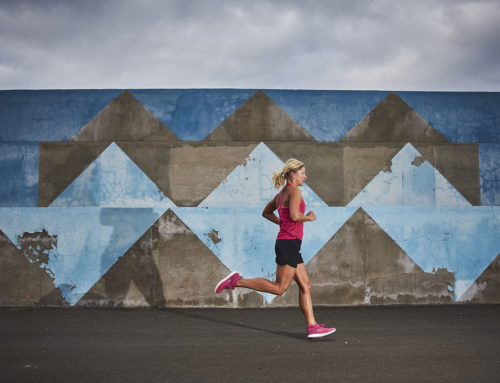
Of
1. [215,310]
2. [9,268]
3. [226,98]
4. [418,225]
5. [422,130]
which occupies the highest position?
[226,98]

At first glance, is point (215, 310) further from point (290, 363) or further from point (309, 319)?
point (290, 363)

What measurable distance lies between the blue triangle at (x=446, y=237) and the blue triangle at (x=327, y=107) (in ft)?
4.96

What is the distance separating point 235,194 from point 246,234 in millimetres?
694

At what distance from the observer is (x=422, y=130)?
25.8 feet

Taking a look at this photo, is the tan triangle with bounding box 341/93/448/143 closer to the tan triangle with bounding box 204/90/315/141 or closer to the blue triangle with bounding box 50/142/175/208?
the tan triangle with bounding box 204/90/315/141

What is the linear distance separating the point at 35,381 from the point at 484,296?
6917 mm

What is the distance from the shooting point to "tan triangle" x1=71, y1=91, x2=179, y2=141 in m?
7.67

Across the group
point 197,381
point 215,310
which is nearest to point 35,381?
point 197,381

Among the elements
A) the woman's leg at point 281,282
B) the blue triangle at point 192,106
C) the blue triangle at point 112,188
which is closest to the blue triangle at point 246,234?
the blue triangle at point 112,188

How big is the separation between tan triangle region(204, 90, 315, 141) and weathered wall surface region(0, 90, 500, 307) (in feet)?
0.08

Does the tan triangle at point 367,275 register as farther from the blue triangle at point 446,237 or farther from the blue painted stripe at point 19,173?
the blue painted stripe at point 19,173

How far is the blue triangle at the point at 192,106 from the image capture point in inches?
305

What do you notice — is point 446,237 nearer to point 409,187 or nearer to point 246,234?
point 409,187

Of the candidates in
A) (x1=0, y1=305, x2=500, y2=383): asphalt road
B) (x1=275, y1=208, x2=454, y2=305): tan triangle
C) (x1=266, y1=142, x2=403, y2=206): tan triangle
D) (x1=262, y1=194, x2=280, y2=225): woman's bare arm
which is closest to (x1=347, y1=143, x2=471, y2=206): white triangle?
(x1=266, y1=142, x2=403, y2=206): tan triangle
